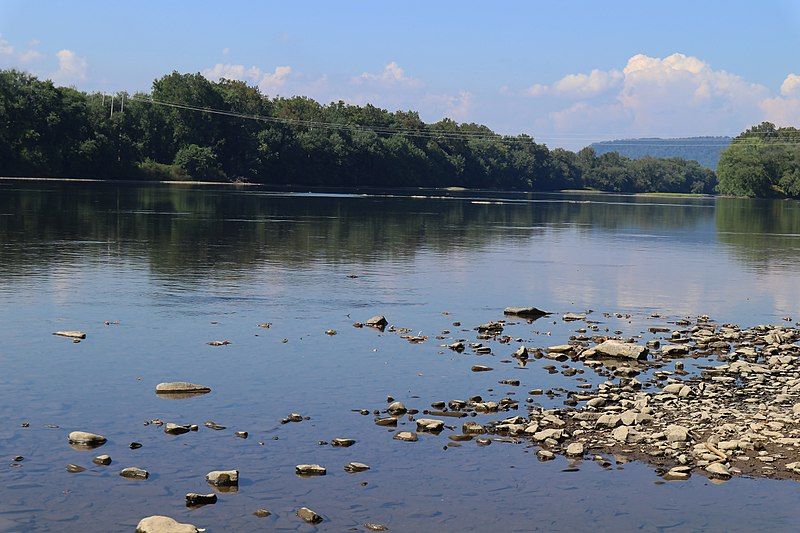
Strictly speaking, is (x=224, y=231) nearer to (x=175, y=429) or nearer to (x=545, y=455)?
(x=175, y=429)

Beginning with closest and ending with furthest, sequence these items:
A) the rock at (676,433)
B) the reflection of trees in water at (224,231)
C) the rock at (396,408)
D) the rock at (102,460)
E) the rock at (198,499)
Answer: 1. the rock at (198,499)
2. the rock at (102,460)
3. the rock at (676,433)
4. the rock at (396,408)
5. the reflection of trees in water at (224,231)

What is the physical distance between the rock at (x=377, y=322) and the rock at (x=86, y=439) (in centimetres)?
1411

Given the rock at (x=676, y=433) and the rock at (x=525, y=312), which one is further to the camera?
the rock at (x=525, y=312)

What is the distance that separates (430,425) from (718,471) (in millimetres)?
5578

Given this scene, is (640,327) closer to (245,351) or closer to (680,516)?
(245,351)

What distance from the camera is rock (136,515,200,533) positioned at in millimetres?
14008

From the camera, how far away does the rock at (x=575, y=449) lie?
723 inches

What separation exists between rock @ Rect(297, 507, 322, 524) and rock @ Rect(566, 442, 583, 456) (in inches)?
214

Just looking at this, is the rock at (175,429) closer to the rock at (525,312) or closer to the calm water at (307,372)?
the calm water at (307,372)

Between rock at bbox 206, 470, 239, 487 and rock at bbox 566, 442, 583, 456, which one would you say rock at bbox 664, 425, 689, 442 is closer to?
rock at bbox 566, 442, 583, 456

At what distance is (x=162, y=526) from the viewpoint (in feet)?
46.3

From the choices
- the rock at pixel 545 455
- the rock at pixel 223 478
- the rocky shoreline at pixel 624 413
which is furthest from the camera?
the rock at pixel 545 455

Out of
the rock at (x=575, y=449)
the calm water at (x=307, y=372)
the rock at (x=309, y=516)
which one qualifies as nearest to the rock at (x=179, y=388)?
the calm water at (x=307, y=372)

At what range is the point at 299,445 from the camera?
61.6 ft
